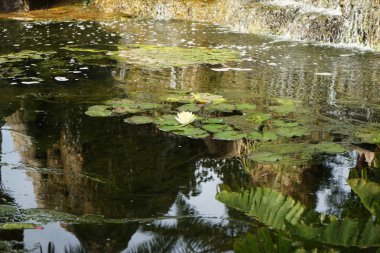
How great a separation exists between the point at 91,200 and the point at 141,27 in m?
8.10

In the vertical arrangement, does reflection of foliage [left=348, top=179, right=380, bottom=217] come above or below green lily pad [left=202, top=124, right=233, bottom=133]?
above

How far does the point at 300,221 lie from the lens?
1476 mm

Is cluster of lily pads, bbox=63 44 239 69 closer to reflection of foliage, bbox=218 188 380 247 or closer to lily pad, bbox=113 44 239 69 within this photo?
lily pad, bbox=113 44 239 69

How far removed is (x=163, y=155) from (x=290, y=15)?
691 centimetres

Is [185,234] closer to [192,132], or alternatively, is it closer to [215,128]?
[192,132]

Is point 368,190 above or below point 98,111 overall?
above

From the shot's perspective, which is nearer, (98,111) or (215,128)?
(215,128)

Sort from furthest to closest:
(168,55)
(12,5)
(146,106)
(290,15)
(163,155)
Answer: (12,5), (290,15), (168,55), (146,106), (163,155)

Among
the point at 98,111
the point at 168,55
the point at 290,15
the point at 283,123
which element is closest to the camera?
the point at 283,123

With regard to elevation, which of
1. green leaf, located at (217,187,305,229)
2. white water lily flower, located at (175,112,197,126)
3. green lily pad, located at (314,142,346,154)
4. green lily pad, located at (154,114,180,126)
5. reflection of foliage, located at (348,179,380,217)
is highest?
reflection of foliage, located at (348,179,380,217)

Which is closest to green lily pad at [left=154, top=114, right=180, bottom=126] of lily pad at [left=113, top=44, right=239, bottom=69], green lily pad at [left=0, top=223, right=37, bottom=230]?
green lily pad at [left=0, top=223, right=37, bottom=230]

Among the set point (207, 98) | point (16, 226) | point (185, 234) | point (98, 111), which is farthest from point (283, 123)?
point (16, 226)

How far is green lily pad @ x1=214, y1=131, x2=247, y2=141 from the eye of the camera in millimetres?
3734

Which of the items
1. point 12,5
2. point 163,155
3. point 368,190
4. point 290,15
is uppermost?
point 368,190
